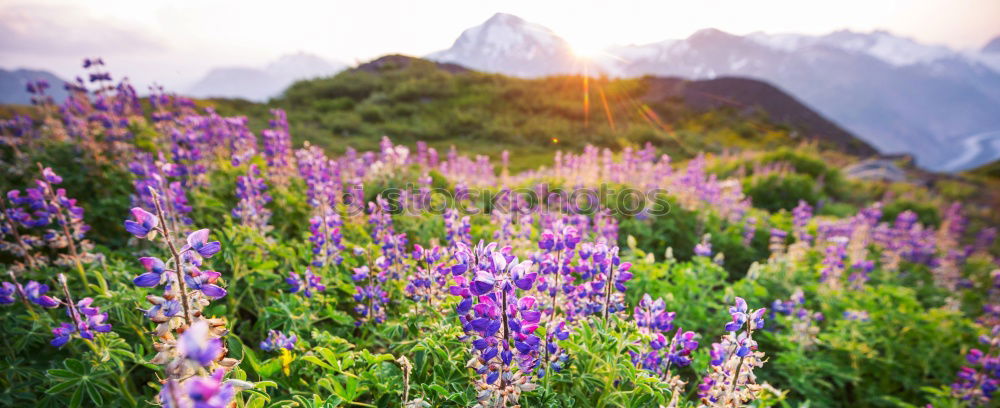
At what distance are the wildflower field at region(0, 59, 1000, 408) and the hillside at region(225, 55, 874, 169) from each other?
33.4ft

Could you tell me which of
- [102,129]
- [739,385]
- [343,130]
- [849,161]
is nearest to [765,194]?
[739,385]

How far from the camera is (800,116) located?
39.1m

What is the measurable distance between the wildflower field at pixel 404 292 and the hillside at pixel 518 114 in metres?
10.2

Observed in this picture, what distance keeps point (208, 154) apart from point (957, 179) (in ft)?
91.2

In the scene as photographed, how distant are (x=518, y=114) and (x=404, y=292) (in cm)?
2203

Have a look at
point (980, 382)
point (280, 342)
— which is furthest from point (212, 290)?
point (980, 382)

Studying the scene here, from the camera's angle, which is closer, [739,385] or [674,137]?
[739,385]

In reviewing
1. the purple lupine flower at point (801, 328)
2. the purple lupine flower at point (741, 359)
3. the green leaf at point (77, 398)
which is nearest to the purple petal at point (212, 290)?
the green leaf at point (77, 398)

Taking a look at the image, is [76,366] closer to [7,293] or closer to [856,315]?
[7,293]

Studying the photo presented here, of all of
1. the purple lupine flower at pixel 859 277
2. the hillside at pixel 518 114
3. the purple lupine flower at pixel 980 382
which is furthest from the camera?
the hillside at pixel 518 114

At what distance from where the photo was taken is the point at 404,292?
2502 millimetres

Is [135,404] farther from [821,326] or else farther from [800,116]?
[800,116]

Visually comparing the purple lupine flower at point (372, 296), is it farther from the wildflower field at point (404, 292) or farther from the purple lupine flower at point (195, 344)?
the purple lupine flower at point (195, 344)

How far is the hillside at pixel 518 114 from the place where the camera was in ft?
62.6
